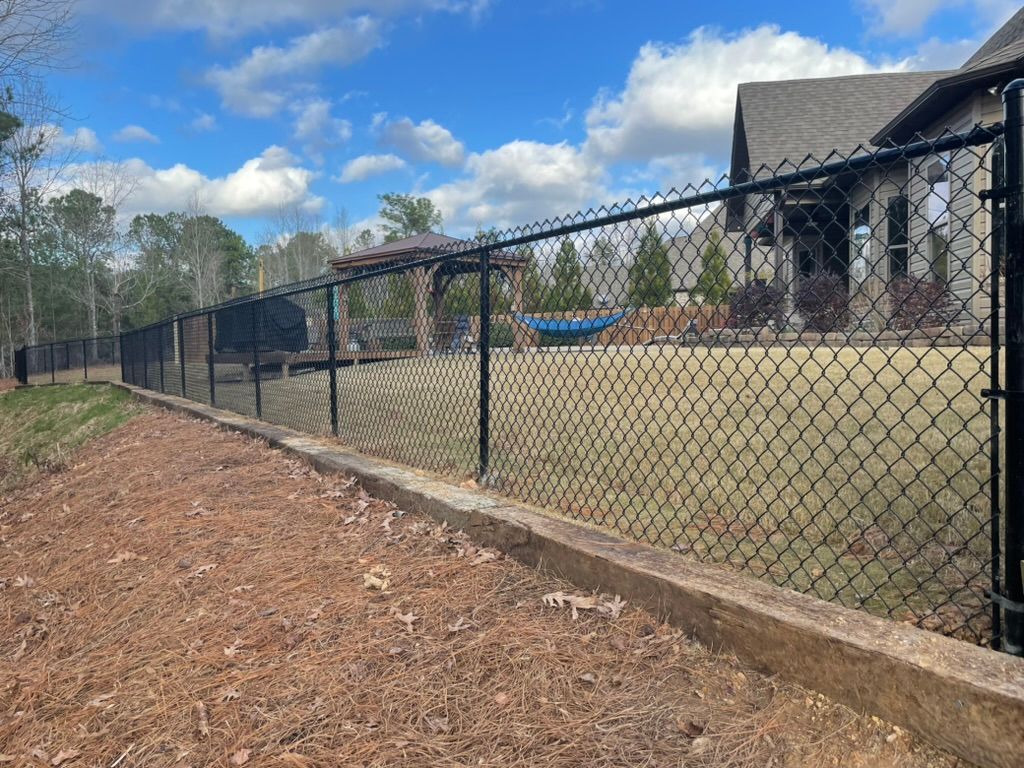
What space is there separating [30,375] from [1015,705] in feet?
84.7

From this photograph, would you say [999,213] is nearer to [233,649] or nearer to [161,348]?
[233,649]

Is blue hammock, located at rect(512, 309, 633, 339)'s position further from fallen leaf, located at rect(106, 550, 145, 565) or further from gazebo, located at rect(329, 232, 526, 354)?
fallen leaf, located at rect(106, 550, 145, 565)

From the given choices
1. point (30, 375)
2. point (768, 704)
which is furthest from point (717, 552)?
point (30, 375)

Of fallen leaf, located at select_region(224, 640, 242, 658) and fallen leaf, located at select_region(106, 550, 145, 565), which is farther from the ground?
fallen leaf, located at select_region(106, 550, 145, 565)

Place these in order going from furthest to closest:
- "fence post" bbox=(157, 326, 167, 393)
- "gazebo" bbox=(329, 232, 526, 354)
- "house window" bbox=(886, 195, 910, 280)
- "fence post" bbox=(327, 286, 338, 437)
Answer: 1. "fence post" bbox=(157, 326, 167, 393)
2. "fence post" bbox=(327, 286, 338, 437)
3. "gazebo" bbox=(329, 232, 526, 354)
4. "house window" bbox=(886, 195, 910, 280)

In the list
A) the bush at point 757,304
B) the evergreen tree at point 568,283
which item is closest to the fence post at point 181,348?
the evergreen tree at point 568,283

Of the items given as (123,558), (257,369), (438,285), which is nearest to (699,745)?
(123,558)

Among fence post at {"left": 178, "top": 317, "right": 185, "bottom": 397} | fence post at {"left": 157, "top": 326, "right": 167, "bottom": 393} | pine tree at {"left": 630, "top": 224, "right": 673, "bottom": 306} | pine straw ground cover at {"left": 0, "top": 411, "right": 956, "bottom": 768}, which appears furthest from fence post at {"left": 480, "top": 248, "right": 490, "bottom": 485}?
fence post at {"left": 157, "top": 326, "right": 167, "bottom": 393}

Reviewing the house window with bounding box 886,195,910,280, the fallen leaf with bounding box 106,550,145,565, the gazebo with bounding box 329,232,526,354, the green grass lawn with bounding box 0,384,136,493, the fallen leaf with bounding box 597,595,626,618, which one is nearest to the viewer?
the house window with bounding box 886,195,910,280

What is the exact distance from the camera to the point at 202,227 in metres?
45.1

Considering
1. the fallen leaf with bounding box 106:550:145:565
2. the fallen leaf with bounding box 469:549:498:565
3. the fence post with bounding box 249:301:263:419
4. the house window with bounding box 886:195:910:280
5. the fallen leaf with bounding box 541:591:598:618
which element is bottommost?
the fallen leaf with bounding box 106:550:145:565

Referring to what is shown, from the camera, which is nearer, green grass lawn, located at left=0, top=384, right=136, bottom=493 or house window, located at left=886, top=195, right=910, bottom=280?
house window, located at left=886, top=195, right=910, bottom=280

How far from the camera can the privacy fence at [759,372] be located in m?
1.72

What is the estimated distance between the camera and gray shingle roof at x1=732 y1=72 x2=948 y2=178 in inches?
563
